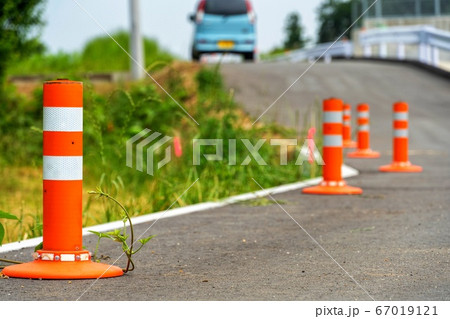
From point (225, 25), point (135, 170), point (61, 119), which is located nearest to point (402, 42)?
point (225, 25)

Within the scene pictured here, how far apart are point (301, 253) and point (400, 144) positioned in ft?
25.5

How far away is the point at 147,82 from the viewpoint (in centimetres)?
2298

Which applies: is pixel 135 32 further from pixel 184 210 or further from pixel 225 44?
pixel 184 210

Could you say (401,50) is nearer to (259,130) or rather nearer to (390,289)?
(259,130)

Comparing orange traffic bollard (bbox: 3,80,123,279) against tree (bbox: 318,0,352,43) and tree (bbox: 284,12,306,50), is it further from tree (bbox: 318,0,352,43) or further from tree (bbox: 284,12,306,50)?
tree (bbox: 284,12,306,50)

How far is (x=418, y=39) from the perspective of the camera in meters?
32.1

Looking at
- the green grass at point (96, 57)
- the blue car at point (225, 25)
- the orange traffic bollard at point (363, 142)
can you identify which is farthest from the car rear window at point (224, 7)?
the orange traffic bollard at point (363, 142)

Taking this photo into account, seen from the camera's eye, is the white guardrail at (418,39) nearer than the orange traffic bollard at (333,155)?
No

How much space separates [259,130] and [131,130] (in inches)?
153

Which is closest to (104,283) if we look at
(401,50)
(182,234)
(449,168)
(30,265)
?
(30,265)

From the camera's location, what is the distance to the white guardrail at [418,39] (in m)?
30.4

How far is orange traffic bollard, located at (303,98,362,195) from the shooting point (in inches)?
432

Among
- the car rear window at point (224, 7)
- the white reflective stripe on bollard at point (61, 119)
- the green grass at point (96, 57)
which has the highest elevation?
the car rear window at point (224, 7)

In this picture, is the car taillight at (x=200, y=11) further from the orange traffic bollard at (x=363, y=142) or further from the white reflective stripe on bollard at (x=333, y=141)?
the white reflective stripe on bollard at (x=333, y=141)
